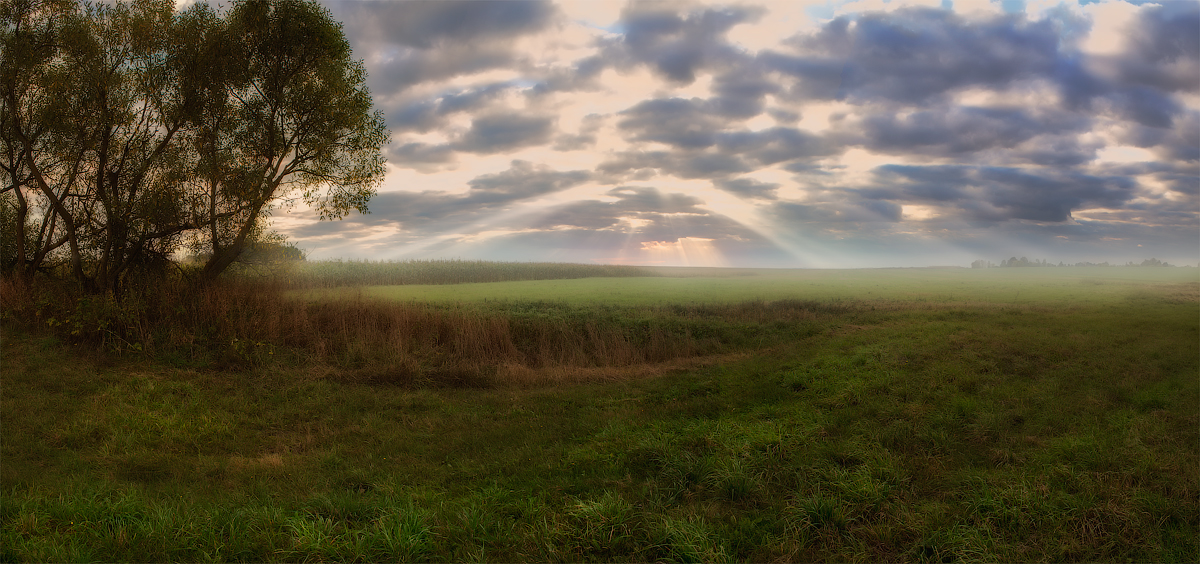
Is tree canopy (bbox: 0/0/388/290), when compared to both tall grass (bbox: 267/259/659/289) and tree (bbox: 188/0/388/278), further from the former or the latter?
tall grass (bbox: 267/259/659/289)

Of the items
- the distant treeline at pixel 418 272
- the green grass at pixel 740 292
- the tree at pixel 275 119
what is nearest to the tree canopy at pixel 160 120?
the tree at pixel 275 119

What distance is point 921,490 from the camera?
26.1ft

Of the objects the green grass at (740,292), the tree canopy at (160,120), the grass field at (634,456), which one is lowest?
the grass field at (634,456)

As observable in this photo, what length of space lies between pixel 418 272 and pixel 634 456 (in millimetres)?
58023

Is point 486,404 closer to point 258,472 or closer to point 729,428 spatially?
point 258,472

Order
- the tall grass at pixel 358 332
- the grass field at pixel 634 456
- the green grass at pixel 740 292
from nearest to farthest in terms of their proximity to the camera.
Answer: the grass field at pixel 634 456
the tall grass at pixel 358 332
the green grass at pixel 740 292

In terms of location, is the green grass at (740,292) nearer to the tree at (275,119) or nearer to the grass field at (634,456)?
the tree at (275,119)

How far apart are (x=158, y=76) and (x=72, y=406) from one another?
42.5 ft

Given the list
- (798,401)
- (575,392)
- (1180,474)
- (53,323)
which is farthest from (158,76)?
(1180,474)

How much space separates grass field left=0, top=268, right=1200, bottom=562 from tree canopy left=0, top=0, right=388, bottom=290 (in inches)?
197

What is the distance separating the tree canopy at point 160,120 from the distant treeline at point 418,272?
18.8m

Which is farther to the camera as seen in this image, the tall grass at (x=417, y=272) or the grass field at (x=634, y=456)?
the tall grass at (x=417, y=272)

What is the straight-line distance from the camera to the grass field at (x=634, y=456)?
648cm

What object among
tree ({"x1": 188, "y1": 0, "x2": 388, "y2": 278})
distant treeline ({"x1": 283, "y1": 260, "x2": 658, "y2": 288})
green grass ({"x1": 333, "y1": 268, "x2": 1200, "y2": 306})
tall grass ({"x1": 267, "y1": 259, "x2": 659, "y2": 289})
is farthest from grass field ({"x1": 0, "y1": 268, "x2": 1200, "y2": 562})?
distant treeline ({"x1": 283, "y1": 260, "x2": 658, "y2": 288})
